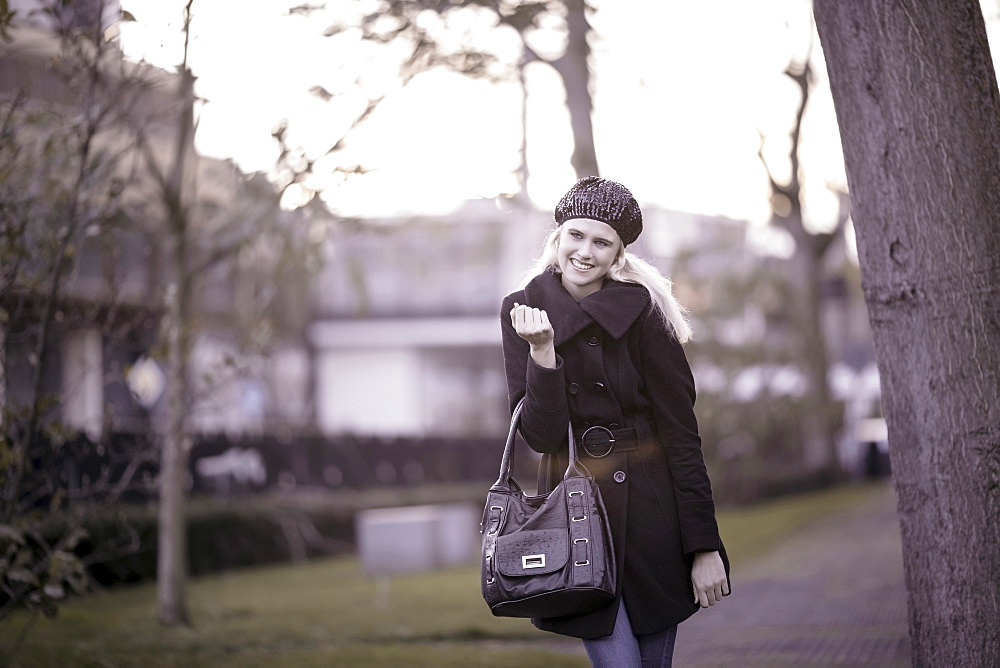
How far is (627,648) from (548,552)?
43 cm

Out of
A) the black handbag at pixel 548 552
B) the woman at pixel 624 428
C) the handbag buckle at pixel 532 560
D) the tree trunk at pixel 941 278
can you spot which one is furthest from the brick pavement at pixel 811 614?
the handbag buckle at pixel 532 560

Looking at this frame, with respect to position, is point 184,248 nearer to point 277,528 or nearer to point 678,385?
point 277,528

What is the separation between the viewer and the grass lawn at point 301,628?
296 inches

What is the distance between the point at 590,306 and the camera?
336cm

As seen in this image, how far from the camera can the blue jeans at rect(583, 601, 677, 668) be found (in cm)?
328

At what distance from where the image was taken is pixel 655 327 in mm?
3414

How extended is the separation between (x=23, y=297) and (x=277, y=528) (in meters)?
9.13

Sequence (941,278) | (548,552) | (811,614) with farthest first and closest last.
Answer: (811,614) < (941,278) < (548,552)

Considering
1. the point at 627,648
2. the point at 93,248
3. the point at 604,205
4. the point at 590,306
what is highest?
the point at 93,248

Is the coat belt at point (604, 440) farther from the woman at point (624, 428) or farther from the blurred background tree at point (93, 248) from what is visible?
the blurred background tree at point (93, 248)

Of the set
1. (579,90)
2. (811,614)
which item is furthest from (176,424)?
(579,90)

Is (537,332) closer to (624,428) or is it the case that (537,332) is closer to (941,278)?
(624,428)

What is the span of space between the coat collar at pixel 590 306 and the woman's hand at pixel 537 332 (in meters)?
0.13

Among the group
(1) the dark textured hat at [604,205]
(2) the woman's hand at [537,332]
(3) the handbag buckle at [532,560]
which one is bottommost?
(3) the handbag buckle at [532,560]
